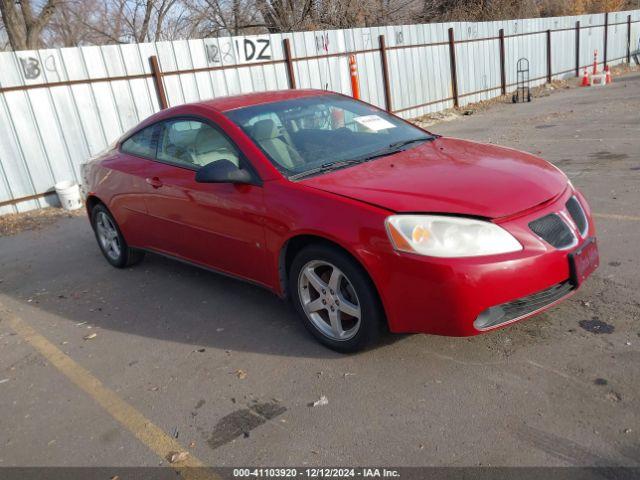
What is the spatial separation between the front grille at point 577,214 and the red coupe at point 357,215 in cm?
1

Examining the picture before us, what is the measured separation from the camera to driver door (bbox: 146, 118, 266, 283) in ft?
12.1

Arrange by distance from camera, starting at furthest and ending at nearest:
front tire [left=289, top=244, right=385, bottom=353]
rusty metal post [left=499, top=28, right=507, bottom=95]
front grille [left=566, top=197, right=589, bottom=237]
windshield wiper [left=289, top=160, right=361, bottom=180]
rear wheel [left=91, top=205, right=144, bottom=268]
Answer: rusty metal post [left=499, top=28, right=507, bottom=95]
rear wheel [left=91, top=205, right=144, bottom=268]
windshield wiper [left=289, top=160, right=361, bottom=180]
front grille [left=566, top=197, right=589, bottom=237]
front tire [left=289, top=244, right=385, bottom=353]

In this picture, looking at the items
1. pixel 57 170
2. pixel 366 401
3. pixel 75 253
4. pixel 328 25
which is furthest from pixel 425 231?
pixel 328 25

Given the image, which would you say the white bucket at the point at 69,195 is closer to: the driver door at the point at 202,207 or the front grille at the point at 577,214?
the driver door at the point at 202,207

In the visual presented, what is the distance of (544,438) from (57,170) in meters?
8.65

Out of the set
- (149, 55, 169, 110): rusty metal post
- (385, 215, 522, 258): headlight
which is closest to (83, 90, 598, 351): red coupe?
(385, 215, 522, 258): headlight

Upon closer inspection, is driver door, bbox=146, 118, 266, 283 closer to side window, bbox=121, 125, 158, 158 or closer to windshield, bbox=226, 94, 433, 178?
side window, bbox=121, 125, 158, 158

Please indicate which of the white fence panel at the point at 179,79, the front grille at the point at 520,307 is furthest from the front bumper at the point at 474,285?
the white fence panel at the point at 179,79

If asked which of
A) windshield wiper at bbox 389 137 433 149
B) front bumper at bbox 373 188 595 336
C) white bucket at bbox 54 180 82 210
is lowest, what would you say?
white bucket at bbox 54 180 82 210

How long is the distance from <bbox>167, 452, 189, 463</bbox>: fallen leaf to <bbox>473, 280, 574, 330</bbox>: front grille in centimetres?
160

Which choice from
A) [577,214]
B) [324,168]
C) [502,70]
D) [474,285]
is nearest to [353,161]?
[324,168]

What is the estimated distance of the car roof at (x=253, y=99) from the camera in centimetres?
417

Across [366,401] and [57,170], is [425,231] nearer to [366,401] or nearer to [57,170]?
[366,401]

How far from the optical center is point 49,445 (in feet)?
9.45
